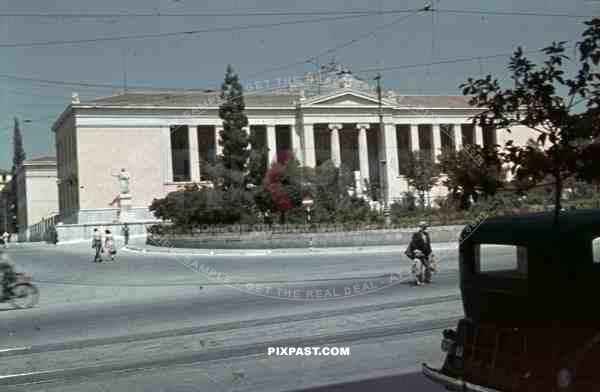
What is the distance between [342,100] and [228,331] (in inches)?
2155

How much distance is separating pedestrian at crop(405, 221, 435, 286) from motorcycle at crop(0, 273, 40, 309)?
8.20 meters

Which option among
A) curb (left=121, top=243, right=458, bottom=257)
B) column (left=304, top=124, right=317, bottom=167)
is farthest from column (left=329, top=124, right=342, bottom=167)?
curb (left=121, top=243, right=458, bottom=257)

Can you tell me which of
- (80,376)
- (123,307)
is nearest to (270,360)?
(80,376)

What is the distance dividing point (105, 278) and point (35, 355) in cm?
1154

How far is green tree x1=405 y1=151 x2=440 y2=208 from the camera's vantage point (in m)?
36.9

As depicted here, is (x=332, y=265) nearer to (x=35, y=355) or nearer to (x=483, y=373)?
(x=35, y=355)

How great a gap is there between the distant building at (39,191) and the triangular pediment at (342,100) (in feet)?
101

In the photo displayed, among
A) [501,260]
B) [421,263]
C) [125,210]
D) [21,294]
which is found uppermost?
[125,210]

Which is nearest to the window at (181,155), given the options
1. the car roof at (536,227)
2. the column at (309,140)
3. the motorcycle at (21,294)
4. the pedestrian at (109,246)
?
the column at (309,140)

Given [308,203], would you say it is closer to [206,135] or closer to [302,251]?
[302,251]

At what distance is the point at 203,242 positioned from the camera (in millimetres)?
29250

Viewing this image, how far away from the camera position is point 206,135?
64812 millimetres

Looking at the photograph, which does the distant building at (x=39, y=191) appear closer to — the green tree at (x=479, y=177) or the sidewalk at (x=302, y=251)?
the sidewalk at (x=302, y=251)

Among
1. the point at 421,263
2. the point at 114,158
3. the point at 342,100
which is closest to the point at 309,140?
the point at 342,100
